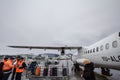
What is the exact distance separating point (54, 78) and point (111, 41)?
5.00 m

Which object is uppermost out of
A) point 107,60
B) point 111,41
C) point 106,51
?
point 111,41

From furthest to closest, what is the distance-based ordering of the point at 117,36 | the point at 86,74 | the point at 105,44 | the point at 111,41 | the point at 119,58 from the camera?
1. the point at 105,44
2. the point at 111,41
3. the point at 117,36
4. the point at 119,58
5. the point at 86,74

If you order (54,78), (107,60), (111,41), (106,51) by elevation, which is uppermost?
(111,41)

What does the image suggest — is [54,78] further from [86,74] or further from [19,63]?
[86,74]

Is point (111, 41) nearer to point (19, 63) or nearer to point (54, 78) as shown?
point (54, 78)

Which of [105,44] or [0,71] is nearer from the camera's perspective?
[0,71]

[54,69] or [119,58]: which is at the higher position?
[119,58]

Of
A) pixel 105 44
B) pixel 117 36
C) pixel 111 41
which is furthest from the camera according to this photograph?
pixel 105 44

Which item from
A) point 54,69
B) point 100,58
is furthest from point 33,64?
point 100,58

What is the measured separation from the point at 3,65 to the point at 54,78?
3.89m

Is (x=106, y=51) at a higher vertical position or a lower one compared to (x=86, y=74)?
higher

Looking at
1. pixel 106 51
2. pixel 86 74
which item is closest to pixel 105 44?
pixel 106 51

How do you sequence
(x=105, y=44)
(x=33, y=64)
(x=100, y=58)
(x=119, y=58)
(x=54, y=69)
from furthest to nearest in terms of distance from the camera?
(x=33, y=64)
(x=54, y=69)
(x=100, y=58)
(x=105, y=44)
(x=119, y=58)

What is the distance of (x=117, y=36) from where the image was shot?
25.6 feet
